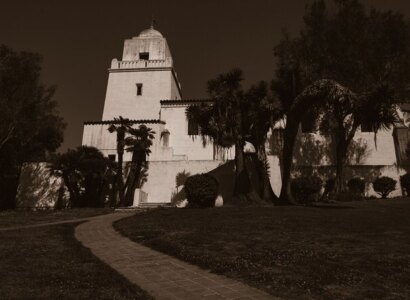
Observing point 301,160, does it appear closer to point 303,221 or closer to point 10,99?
point 303,221

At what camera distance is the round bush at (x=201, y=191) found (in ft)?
67.1

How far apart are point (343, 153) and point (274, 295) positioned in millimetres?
20048

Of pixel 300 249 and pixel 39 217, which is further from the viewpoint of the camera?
pixel 39 217

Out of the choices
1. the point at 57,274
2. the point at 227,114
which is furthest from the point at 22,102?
the point at 57,274

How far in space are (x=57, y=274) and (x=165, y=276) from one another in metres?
1.83

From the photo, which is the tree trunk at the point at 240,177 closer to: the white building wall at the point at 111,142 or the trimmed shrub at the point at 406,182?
the white building wall at the point at 111,142

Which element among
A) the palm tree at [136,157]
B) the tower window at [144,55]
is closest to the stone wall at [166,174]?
the palm tree at [136,157]

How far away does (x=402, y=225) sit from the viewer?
1164 centimetres

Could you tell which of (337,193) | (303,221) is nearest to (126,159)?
(337,193)

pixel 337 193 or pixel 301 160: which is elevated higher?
pixel 301 160

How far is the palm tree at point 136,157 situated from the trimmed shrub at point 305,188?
11.1 m

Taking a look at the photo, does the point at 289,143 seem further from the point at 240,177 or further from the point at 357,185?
the point at 357,185

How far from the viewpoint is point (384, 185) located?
23875 millimetres

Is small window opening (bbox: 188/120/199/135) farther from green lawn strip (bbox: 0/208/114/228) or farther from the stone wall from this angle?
green lawn strip (bbox: 0/208/114/228)
